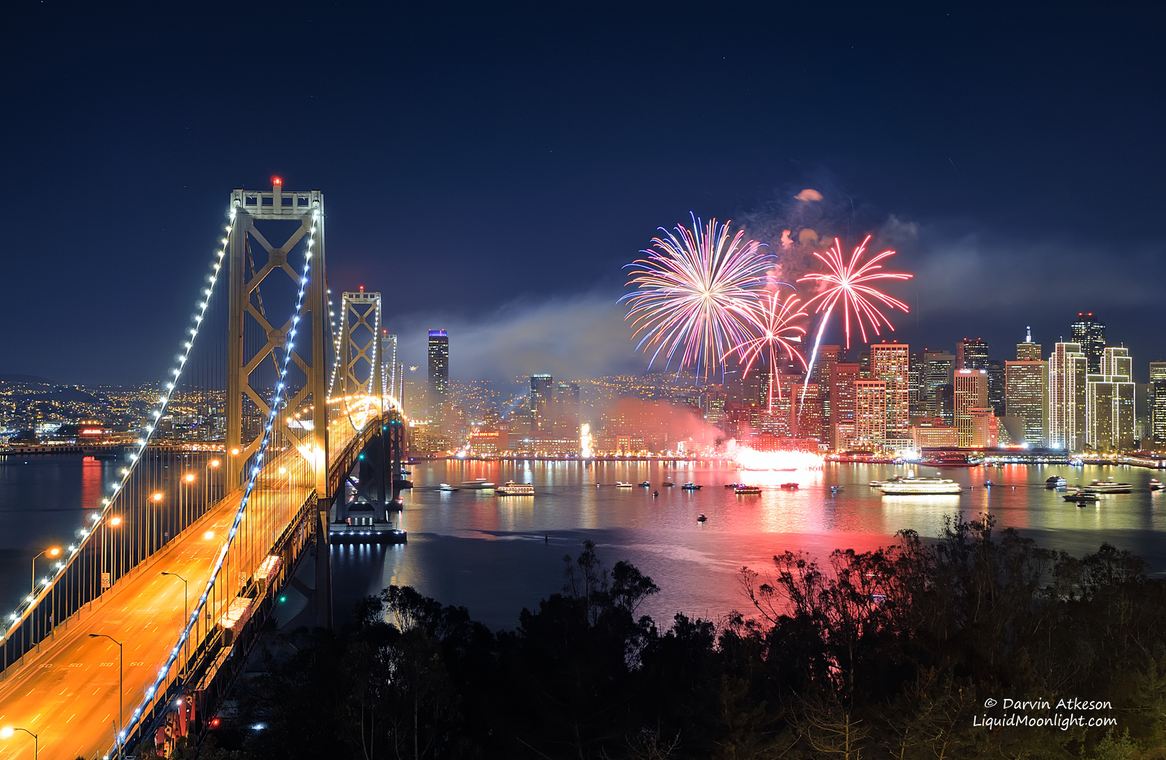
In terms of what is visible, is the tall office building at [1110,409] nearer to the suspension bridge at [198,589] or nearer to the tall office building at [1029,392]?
the tall office building at [1029,392]

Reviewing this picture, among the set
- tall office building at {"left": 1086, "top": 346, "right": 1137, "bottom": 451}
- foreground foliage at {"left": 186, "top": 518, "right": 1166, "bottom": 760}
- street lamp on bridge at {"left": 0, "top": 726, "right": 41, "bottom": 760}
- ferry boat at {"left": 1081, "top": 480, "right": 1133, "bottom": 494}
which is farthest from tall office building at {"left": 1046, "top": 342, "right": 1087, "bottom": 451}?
street lamp on bridge at {"left": 0, "top": 726, "right": 41, "bottom": 760}

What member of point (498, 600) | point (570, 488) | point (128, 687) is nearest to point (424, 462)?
point (570, 488)

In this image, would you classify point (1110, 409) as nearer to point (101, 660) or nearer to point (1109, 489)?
point (1109, 489)

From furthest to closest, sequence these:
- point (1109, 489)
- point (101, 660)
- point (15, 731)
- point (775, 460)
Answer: point (775, 460) → point (1109, 489) → point (101, 660) → point (15, 731)

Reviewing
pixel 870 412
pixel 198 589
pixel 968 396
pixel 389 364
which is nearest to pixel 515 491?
pixel 389 364

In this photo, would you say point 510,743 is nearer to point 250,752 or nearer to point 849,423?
point 250,752

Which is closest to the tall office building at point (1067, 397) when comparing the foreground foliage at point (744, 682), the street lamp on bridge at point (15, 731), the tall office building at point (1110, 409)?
the tall office building at point (1110, 409)
